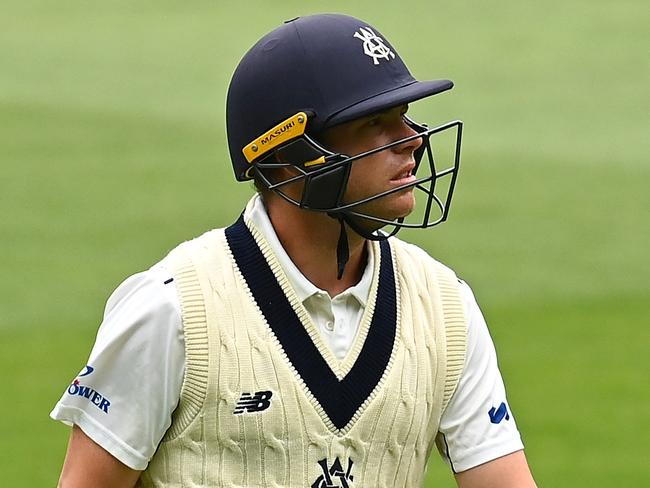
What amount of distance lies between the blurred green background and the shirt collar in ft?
10.8

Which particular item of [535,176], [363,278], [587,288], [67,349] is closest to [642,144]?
[535,176]

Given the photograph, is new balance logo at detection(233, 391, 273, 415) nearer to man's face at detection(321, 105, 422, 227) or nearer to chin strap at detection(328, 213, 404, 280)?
chin strap at detection(328, 213, 404, 280)

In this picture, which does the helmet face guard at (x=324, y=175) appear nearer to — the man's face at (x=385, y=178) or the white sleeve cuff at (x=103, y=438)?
the man's face at (x=385, y=178)

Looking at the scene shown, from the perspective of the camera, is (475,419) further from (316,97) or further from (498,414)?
(316,97)

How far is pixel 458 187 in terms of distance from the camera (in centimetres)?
1142

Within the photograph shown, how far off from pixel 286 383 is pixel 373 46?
0.82 metres

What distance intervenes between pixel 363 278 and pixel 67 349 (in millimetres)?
4929

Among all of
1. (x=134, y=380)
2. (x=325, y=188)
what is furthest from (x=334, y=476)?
(x=325, y=188)

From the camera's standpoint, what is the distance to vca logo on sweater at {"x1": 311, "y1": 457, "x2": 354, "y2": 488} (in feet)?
11.9

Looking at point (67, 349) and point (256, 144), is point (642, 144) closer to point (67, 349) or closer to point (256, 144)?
point (67, 349)

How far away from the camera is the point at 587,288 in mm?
9602

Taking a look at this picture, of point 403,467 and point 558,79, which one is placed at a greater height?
point 403,467

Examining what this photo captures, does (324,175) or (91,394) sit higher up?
(324,175)

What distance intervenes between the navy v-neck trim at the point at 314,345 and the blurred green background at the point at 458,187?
332cm
